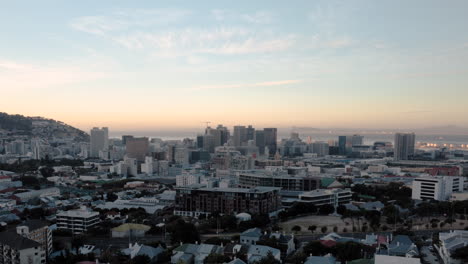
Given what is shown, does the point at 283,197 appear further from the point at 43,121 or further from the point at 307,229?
the point at 43,121

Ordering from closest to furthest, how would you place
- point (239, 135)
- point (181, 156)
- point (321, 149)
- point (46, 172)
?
point (46, 172)
point (181, 156)
point (321, 149)
point (239, 135)

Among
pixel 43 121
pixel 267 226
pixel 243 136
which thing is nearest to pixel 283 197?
pixel 267 226

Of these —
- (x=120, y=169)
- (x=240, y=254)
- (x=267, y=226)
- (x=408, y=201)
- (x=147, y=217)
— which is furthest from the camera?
(x=120, y=169)

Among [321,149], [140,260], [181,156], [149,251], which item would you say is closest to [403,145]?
[321,149]

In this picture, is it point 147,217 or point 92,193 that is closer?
point 147,217

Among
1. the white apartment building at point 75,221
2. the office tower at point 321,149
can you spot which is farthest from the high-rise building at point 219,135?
the white apartment building at point 75,221

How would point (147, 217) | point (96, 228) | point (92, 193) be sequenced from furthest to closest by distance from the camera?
point (92, 193), point (147, 217), point (96, 228)

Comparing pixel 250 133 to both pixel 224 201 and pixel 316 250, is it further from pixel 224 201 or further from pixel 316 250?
pixel 316 250
